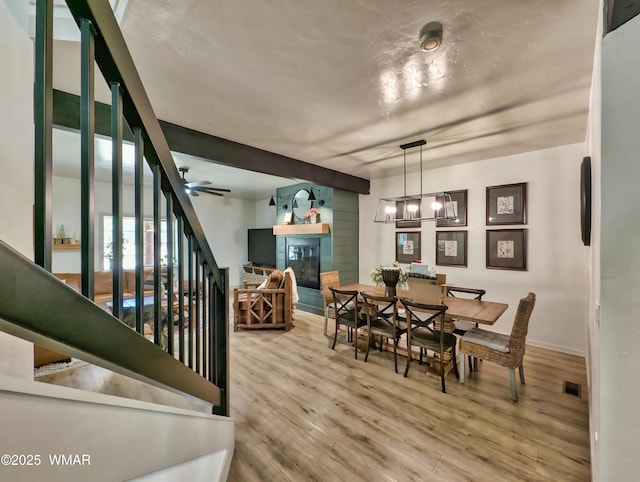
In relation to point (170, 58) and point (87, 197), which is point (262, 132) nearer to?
point (170, 58)

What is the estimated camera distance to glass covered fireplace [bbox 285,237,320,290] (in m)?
5.48

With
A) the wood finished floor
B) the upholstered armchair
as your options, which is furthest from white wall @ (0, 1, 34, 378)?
the upholstered armchair

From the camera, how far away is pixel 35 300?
0.47m

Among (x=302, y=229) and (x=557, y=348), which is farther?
(x=302, y=229)

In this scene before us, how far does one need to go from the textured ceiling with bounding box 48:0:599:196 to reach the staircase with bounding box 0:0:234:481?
1079 mm

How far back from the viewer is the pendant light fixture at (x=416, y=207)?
336 centimetres

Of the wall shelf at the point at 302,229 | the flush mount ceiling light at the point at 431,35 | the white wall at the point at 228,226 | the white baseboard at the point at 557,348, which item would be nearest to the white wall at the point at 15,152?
the flush mount ceiling light at the point at 431,35

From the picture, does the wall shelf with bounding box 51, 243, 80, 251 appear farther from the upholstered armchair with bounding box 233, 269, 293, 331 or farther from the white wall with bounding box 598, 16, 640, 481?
the white wall with bounding box 598, 16, 640, 481

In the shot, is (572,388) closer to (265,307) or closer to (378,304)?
(378,304)

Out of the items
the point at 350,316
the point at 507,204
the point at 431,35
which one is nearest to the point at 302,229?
the point at 350,316

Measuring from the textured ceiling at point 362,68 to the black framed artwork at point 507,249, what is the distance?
1.29 m

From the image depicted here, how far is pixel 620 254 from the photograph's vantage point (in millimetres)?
958

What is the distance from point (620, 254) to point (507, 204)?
11.1 ft

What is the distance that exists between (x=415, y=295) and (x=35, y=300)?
2.99m
